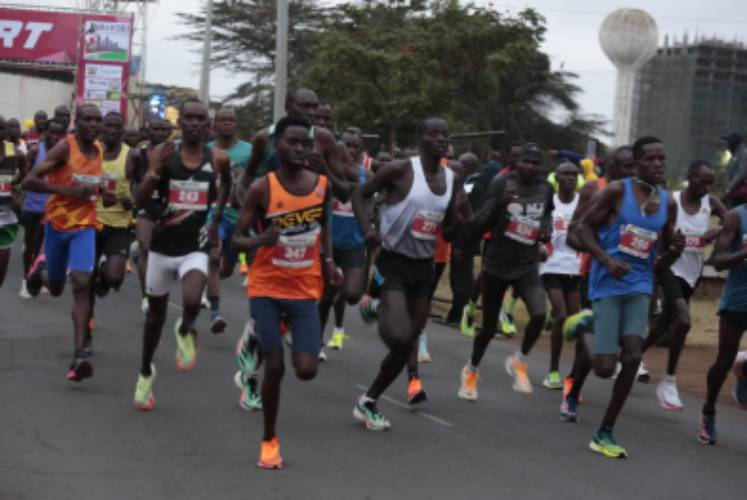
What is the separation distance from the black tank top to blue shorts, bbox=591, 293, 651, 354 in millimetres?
2741

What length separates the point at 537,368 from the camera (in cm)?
1236

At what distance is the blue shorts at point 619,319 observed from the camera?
8.28 metres

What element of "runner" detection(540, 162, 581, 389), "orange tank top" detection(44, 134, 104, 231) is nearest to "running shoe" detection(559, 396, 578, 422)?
"runner" detection(540, 162, 581, 389)

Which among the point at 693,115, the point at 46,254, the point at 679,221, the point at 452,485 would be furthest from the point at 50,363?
the point at 693,115

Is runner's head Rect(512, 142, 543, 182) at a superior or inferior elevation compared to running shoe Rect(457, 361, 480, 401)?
superior

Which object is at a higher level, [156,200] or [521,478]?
[156,200]

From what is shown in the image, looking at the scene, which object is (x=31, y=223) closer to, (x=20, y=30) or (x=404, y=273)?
(x=404, y=273)

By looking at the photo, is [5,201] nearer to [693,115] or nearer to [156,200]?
[156,200]

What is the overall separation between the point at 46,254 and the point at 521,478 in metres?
4.51

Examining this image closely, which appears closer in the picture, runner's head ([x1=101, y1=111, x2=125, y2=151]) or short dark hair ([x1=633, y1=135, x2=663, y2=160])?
short dark hair ([x1=633, y1=135, x2=663, y2=160])

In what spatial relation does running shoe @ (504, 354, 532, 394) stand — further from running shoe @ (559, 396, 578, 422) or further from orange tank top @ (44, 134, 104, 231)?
orange tank top @ (44, 134, 104, 231)

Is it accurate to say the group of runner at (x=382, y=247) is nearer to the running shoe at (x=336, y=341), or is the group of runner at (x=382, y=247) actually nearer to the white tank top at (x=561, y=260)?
the white tank top at (x=561, y=260)

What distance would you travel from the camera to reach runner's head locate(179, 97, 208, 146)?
28.7 ft

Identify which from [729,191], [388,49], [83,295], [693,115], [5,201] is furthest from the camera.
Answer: [693,115]
